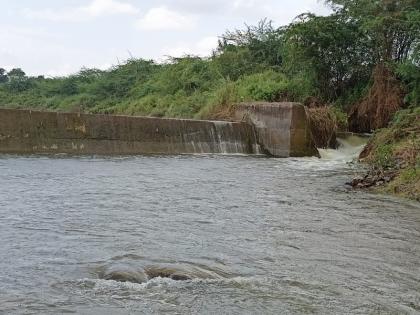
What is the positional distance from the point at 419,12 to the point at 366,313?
12.8 m

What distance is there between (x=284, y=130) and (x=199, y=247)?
33.8 ft

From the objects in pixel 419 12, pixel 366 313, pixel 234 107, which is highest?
pixel 419 12

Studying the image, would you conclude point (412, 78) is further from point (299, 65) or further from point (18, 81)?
point (18, 81)

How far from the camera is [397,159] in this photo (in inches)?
437

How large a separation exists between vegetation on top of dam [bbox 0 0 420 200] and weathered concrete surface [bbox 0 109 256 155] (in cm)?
266

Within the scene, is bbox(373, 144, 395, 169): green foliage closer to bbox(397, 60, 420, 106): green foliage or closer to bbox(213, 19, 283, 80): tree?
bbox(397, 60, 420, 106): green foliage

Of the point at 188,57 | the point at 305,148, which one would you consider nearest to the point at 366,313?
the point at 305,148

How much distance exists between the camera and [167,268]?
4719 mm

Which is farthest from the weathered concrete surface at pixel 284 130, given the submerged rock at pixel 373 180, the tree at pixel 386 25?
the submerged rock at pixel 373 180

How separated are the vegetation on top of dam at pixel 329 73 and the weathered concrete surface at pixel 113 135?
2.66 m

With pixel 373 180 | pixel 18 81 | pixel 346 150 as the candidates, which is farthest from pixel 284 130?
pixel 18 81

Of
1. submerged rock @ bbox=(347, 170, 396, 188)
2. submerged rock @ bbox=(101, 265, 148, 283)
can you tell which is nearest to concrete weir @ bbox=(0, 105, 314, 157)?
submerged rock @ bbox=(347, 170, 396, 188)

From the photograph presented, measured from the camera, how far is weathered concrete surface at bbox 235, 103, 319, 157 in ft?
50.2

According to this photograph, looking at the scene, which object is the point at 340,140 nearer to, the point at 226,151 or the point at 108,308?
the point at 226,151
